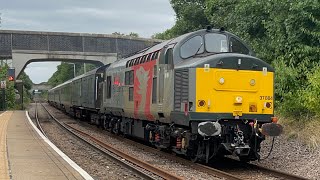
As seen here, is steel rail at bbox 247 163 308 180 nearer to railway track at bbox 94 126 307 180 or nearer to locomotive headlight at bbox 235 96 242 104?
railway track at bbox 94 126 307 180

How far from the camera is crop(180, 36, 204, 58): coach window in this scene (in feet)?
40.5

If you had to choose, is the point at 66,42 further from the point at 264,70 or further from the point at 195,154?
the point at 264,70

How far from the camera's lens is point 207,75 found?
11.1m

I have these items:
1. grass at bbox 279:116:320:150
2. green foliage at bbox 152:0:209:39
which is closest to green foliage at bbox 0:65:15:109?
green foliage at bbox 152:0:209:39

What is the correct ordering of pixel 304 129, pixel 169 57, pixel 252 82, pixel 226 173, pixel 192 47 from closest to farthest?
pixel 226 173 → pixel 252 82 → pixel 192 47 → pixel 169 57 → pixel 304 129

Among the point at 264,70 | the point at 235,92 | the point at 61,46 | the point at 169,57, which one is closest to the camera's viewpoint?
the point at 235,92

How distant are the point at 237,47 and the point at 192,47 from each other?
1267 millimetres

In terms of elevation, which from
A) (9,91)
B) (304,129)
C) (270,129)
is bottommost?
(304,129)

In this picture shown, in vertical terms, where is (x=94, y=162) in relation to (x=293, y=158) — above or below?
below

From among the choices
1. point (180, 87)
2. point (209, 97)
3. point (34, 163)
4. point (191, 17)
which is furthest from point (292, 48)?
point (191, 17)

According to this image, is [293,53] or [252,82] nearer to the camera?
[252,82]

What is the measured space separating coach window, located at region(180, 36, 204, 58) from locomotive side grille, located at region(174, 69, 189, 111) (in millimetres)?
670

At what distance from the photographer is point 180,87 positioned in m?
11.7

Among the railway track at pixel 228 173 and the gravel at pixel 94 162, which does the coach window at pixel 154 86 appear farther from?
the gravel at pixel 94 162
